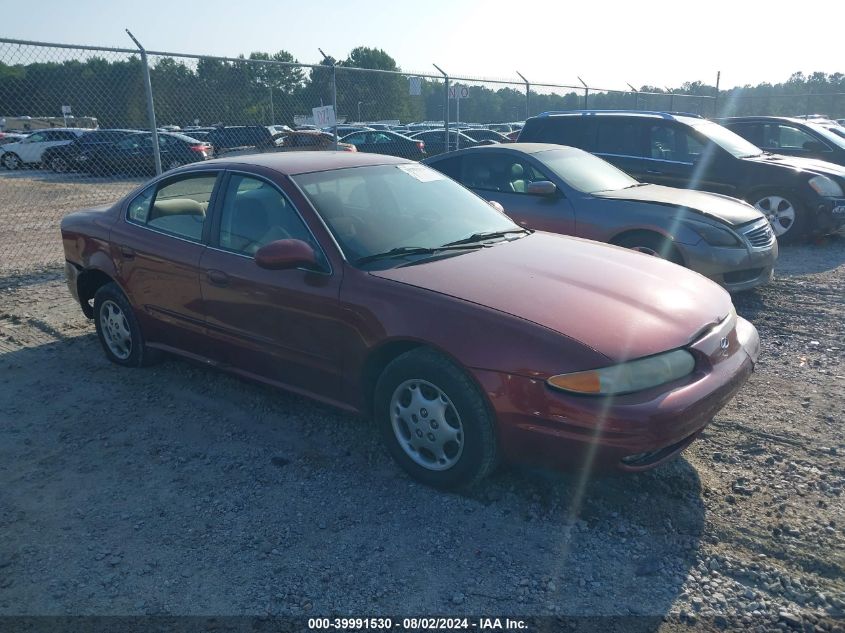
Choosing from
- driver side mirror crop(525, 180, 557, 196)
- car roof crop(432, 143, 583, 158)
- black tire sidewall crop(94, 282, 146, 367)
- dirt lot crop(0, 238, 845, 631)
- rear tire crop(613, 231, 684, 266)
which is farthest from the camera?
car roof crop(432, 143, 583, 158)

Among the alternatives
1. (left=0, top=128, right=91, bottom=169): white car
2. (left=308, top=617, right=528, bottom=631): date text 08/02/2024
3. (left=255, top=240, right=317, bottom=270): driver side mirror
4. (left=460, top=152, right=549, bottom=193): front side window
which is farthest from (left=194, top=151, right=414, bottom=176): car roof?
(left=0, top=128, right=91, bottom=169): white car

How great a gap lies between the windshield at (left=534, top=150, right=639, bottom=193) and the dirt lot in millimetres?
2990

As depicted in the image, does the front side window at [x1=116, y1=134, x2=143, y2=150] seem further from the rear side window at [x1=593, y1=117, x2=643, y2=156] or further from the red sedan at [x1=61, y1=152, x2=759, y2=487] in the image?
the red sedan at [x1=61, y1=152, x2=759, y2=487]

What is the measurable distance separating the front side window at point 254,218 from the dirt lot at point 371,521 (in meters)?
1.13

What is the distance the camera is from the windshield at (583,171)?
23.2 ft

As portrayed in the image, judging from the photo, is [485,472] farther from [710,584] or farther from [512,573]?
[710,584]

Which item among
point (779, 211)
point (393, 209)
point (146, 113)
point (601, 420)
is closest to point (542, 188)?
point (393, 209)

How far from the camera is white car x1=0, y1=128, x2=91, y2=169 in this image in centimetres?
2458

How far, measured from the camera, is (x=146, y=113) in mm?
11539

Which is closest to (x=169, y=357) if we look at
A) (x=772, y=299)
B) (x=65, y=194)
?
(x=772, y=299)

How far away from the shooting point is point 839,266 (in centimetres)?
845

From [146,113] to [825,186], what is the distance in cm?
1045

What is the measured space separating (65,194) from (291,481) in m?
17.1

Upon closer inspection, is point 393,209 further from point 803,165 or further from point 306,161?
point 803,165
